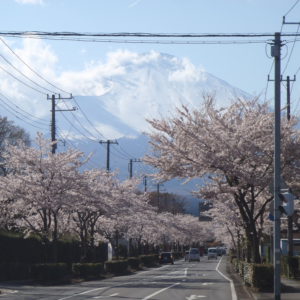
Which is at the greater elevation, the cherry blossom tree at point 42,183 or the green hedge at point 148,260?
the cherry blossom tree at point 42,183

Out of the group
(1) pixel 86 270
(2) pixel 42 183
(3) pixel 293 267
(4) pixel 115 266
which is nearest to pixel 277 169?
(3) pixel 293 267

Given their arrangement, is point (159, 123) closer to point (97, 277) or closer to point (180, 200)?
point (97, 277)

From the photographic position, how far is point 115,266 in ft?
155

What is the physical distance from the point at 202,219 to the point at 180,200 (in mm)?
8016

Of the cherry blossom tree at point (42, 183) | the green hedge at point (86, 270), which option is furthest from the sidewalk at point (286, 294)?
the green hedge at point (86, 270)

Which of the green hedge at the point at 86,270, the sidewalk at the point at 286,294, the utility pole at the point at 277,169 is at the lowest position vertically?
the sidewalk at the point at 286,294

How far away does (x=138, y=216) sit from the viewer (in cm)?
5981

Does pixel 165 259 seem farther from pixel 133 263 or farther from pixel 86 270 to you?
pixel 86 270

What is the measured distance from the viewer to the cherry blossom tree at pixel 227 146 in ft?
84.0

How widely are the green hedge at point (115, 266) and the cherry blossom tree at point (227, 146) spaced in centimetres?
2058

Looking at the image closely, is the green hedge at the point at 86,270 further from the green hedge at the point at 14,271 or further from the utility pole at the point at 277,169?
the utility pole at the point at 277,169

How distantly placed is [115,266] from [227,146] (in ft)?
78.9

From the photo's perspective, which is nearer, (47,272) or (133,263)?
(47,272)

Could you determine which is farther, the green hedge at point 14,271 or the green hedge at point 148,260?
the green hedge at point 148,260
